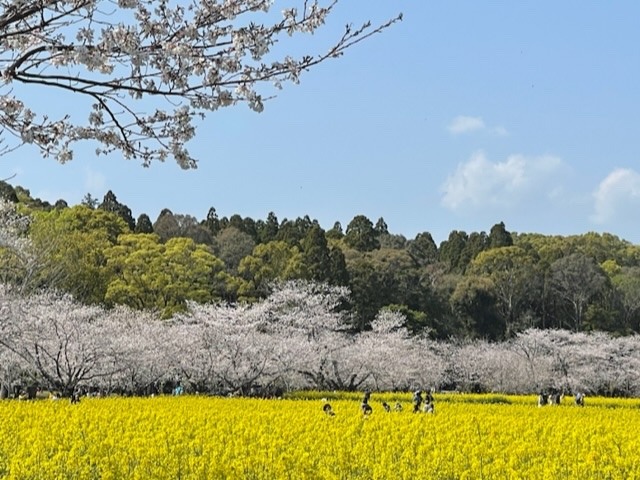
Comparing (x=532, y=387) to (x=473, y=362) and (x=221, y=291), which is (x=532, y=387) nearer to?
(x=473, y=362)

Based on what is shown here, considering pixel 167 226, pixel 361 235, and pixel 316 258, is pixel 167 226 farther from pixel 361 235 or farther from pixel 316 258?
pixel 316 258

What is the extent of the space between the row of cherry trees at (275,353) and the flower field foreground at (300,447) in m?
9.95

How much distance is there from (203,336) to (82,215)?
15.0 metres

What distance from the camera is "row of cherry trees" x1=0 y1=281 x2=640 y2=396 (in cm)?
2433

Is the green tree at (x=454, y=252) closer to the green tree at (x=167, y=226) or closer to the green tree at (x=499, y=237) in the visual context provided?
the green tree at (x=499, y=237)

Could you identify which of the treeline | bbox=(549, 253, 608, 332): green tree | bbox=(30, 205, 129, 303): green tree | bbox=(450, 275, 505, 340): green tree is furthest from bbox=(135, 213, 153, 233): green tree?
bbox=(549, 253, 608, 332): green tree

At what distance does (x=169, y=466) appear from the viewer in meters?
7.00

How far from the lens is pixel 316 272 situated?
3794cm

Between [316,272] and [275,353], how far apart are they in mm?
10409

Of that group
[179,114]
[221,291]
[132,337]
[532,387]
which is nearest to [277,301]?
[221,291]

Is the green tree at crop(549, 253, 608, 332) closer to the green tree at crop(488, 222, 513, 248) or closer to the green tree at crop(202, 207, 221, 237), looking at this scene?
the green tree at crop(488, 222, 513, 248)

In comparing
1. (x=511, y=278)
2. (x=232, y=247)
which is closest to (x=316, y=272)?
(x=232, y=247)

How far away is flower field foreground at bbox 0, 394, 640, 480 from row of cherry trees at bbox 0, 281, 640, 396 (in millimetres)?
9953

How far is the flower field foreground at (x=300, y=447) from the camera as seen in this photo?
6.85 m
